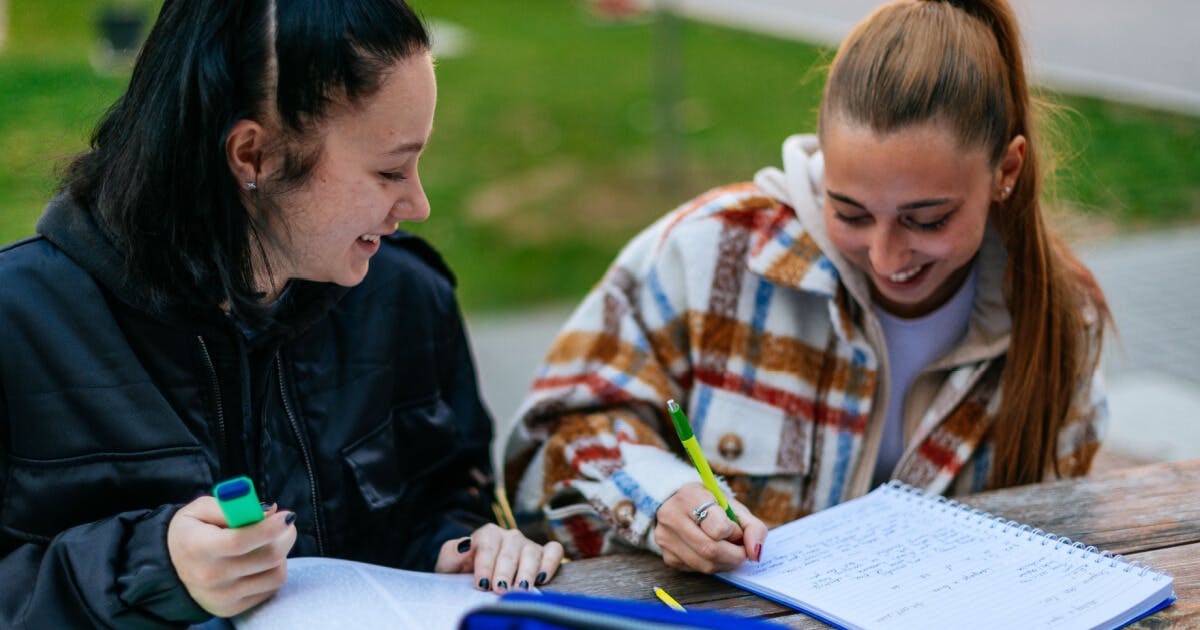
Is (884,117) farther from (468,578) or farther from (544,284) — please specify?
(544,284)

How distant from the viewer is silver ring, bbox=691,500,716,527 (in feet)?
5.48

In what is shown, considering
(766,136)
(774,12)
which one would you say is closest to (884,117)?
(766,136)

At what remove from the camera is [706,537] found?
1631mm

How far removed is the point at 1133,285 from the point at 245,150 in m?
4.71

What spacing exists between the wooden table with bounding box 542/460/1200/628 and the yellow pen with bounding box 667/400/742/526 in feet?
0.34

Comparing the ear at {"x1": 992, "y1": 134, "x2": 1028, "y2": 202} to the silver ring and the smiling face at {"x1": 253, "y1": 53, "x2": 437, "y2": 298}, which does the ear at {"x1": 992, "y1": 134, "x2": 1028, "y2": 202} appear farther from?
the smiling face at {"x1": 253, "y1": 53, "x2": 437, "y2": 298}

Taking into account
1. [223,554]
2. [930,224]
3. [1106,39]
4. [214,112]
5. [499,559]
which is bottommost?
[499,559]

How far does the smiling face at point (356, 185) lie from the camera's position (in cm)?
159

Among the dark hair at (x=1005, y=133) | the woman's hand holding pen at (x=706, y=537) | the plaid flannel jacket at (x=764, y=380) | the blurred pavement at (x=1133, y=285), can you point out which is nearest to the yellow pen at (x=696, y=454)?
the woman's hand holding pen at (x=706, y=537)

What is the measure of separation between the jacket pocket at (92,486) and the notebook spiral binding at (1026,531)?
1018 mm

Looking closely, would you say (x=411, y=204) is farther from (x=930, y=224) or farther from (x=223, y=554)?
(x=930, y=224)

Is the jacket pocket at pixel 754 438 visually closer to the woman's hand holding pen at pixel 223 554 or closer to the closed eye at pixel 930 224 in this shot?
the closed eye at pixel 930 224

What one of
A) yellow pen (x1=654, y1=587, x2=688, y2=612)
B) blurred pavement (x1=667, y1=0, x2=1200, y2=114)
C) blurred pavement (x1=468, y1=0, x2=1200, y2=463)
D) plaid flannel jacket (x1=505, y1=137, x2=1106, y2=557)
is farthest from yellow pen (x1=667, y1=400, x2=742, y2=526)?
blurred pavement (x1=667, y1=0, x2=1200, y2=114)

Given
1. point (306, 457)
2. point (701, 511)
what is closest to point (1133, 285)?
point (701, 511)
